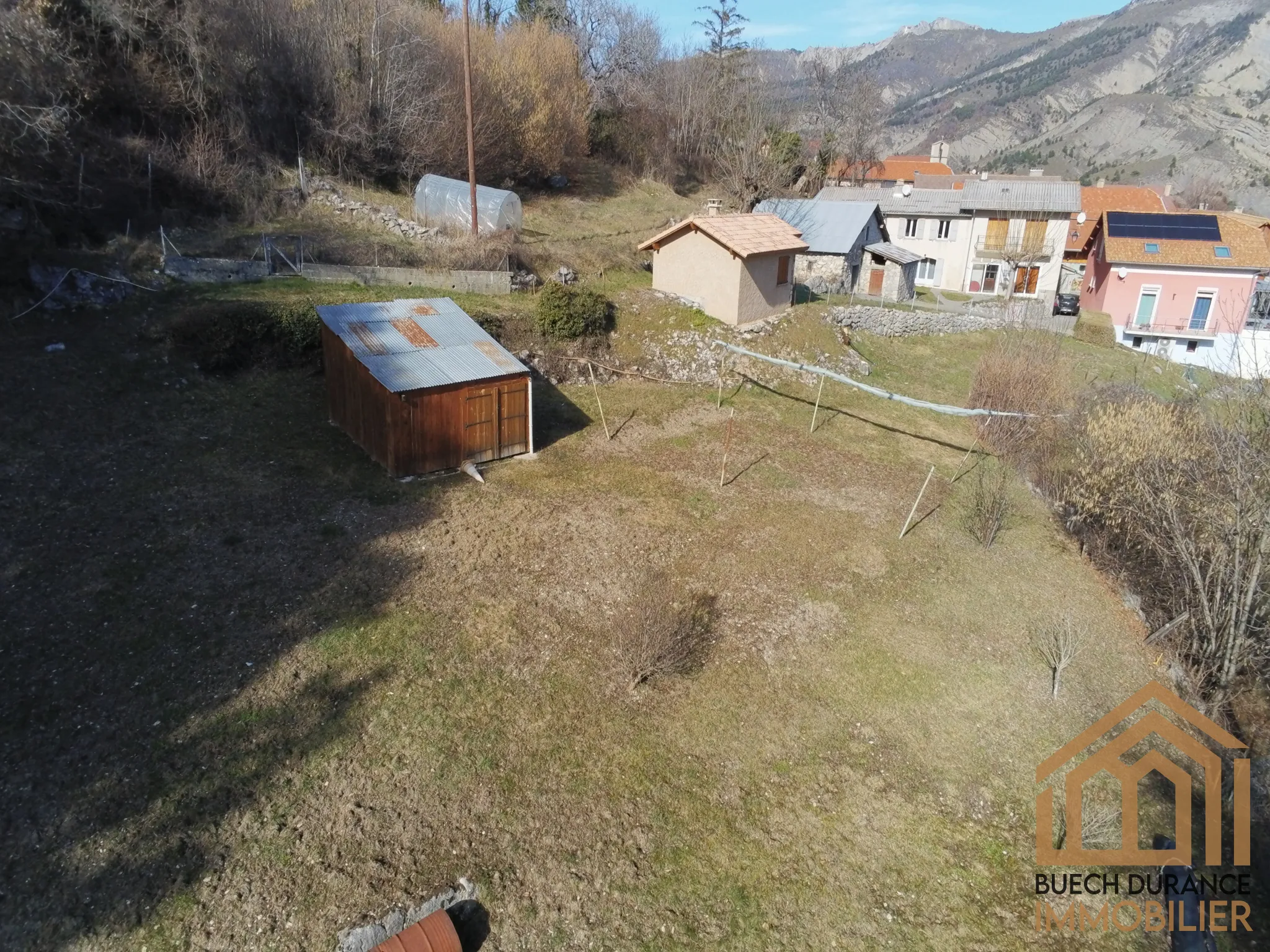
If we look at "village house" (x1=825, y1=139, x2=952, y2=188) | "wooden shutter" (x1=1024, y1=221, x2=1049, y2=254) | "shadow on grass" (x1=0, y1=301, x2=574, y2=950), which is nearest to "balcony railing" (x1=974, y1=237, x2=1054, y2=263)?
"wooden shutter" (x1=1024, y1=221, x2=1049, y2=254)

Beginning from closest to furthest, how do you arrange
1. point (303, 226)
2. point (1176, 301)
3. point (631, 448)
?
point (631, 448), point (303, 226), point (1176, 301)

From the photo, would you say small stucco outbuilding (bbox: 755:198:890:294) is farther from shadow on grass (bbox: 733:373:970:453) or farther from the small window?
shadow on grass (bbox: 733:373:970:453)

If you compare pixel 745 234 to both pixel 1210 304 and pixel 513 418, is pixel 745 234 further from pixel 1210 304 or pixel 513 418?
pixel 1210 304

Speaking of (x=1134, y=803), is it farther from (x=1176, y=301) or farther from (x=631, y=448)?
(x=1176, y=301)

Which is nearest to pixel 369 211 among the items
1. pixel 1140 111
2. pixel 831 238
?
pixel 831 238

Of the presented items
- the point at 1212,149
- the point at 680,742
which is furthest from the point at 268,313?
the point at 1212,149

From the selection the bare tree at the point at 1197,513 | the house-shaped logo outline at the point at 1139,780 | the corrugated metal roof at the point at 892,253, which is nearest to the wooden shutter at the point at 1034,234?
the corrugated metal roof at the point at 892,253
